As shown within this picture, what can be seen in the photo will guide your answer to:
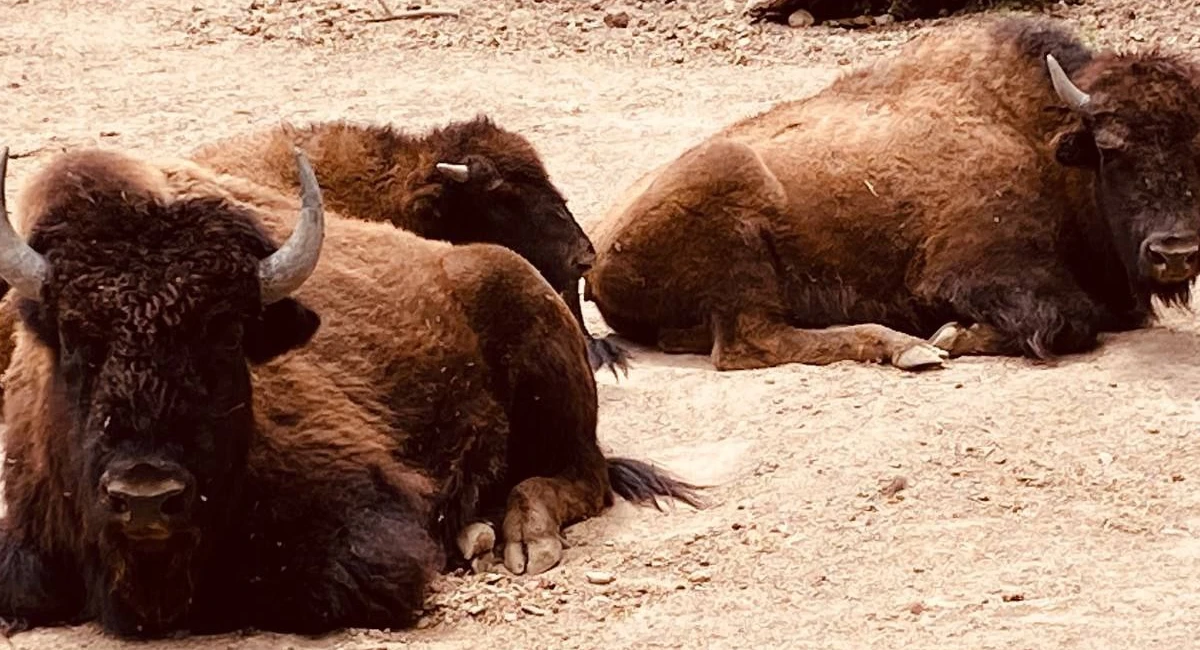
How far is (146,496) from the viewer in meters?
Result: 5.41

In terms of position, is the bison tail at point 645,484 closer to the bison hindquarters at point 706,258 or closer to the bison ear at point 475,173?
the bison hindquarters at point 706,258

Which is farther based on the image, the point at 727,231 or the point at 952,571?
the point at 727,231

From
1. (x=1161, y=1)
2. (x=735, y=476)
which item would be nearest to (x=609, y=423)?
(x=735, y=476)

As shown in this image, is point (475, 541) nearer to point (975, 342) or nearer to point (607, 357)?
point (607, 357)

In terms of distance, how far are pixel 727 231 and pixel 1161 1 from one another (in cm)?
852

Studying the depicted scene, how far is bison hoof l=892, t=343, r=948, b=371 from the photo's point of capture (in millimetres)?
9297

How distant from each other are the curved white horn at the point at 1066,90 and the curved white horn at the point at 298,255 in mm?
5083

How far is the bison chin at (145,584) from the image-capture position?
5.68 m

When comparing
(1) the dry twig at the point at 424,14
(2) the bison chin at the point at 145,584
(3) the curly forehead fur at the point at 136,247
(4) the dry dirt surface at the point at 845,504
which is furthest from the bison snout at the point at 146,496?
(1) the dry twig at the point at 424,14

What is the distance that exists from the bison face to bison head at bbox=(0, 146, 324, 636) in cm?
392

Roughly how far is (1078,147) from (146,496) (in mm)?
5885

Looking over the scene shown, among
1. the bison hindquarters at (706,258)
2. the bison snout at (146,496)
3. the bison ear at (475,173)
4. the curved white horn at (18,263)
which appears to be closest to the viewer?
the bison snout at (146,496)

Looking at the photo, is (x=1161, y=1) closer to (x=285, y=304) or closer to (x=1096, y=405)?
(x=1096, y=405)

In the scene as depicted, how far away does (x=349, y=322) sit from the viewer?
6.91m
